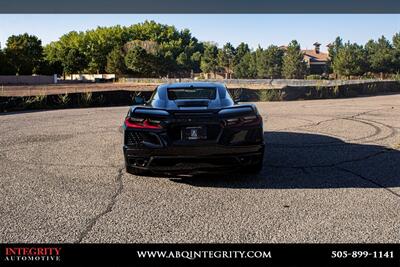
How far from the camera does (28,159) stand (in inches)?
264

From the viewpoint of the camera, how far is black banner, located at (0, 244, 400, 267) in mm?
2955

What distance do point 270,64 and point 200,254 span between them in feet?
306

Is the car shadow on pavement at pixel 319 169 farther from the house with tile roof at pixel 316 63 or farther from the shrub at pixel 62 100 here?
the house with tile roof at pixel 316 63

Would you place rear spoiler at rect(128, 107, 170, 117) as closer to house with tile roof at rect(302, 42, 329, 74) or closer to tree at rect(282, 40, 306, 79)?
tree at rect(282, 40, 306, 79)

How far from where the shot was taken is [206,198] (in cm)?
453

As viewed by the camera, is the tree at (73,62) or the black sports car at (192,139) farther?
the tree at (73,62)

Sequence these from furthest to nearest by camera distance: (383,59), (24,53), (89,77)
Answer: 1. (89,77)
2. (24,53)
3. (383,59)

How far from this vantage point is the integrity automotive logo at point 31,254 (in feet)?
9.81

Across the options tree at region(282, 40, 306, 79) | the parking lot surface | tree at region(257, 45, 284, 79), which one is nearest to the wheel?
the parking lot surface

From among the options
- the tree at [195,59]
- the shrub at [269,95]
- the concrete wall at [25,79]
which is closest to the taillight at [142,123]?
the shrub at [269,95]

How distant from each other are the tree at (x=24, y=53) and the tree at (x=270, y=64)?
51952 mm

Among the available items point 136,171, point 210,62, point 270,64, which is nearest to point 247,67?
point 270,64

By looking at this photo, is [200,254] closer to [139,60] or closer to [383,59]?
[383,59]

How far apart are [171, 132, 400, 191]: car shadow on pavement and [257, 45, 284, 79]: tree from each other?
86792mm
